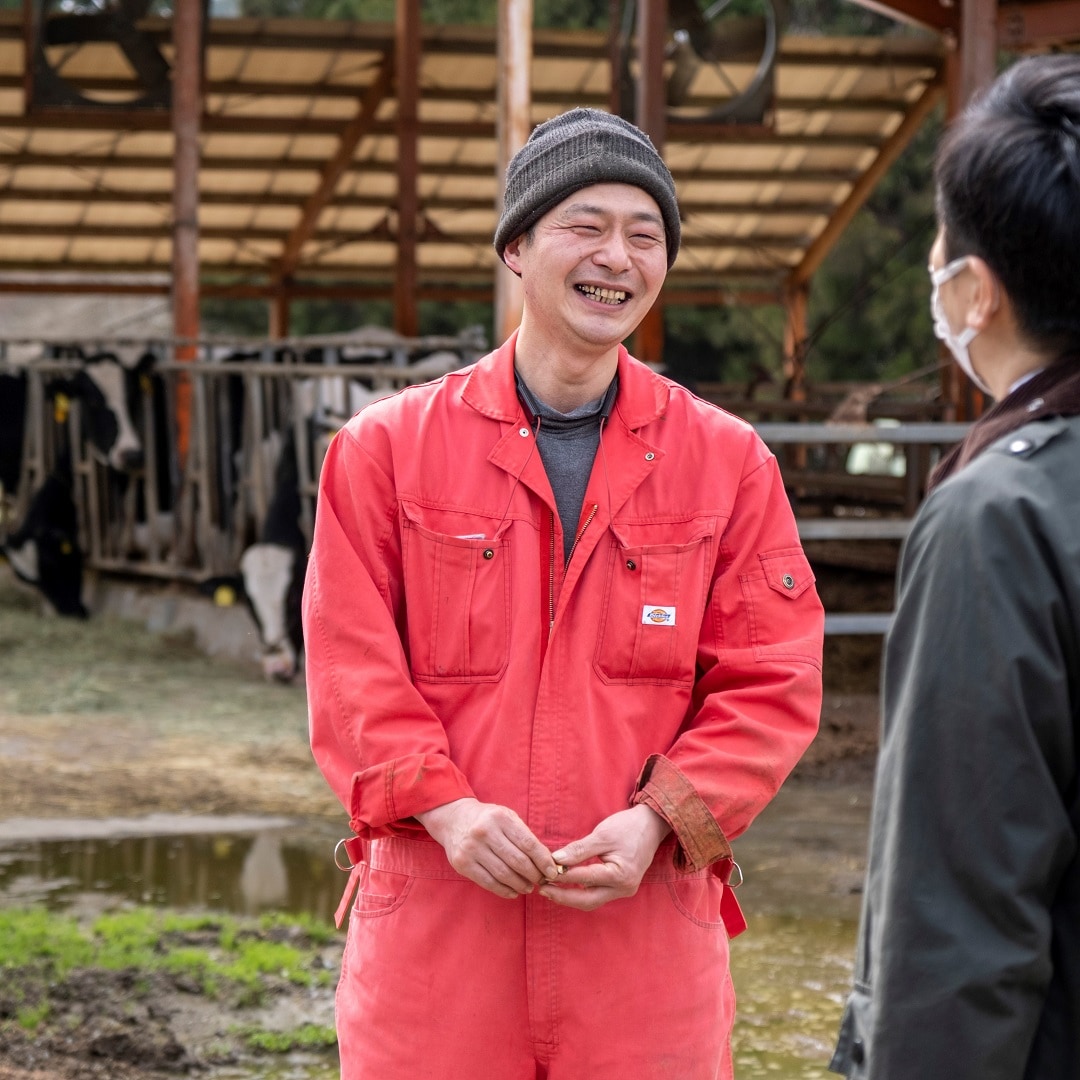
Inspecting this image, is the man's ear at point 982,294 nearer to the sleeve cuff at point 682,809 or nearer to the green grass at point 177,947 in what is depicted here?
the sleeve cuff at point 682,809

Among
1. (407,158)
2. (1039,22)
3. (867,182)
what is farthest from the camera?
(867,182)

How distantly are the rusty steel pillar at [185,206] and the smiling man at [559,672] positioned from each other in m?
8.49

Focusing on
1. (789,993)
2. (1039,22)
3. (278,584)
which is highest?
(1039,22)

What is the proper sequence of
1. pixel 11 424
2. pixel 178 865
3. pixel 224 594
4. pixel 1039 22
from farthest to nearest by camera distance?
pixel 11 424, pixel 224 594, pixel 1039 22, pixel 178 865

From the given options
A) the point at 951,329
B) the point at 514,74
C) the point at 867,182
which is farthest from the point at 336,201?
the point at 951,329

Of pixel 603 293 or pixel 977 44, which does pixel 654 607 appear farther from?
pixel 977 44

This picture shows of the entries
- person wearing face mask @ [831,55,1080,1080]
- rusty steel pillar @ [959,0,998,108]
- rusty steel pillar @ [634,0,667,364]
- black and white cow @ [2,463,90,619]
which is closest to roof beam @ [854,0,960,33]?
rusty steel pillar @ [634,0,667,364]

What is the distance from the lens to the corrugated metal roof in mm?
14438

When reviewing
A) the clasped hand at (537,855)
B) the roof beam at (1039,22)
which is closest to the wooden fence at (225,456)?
the roof beam at (1039,22)

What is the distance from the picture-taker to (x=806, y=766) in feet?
23.4

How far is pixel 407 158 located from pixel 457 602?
10186mm

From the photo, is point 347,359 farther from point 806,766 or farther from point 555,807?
point 555,807

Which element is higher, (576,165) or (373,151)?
(373,151)

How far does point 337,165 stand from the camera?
15789 millimetres
